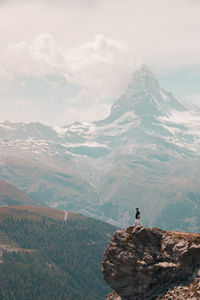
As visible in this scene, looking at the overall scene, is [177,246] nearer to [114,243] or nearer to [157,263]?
[157,263]

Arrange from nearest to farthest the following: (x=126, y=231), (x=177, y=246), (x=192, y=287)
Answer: (x=192, y=287), (x=177, y=246), (x=126, y=231)

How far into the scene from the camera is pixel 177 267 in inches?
2781

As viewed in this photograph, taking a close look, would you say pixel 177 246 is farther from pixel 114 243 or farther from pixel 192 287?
pixel 114 243

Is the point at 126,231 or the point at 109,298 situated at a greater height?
the point at 126,231

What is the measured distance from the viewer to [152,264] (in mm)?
73812

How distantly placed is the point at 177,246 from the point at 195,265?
14.5 feet

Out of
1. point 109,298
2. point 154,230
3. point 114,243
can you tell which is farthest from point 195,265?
point 109,298

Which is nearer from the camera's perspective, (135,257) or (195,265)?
(195,265)

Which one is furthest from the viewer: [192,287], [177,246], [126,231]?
[126,231]

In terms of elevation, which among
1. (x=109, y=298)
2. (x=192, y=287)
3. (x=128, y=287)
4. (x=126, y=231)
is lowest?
(x=109, y=298)

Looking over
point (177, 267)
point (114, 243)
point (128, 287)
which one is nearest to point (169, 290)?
point (177, 267)

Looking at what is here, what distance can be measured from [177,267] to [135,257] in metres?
8.43

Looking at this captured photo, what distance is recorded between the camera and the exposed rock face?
230ft

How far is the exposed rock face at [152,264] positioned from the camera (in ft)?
230
